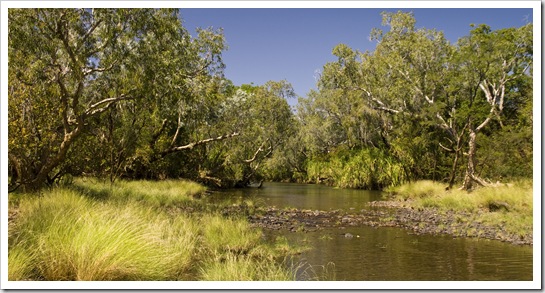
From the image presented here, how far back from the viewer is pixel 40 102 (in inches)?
502

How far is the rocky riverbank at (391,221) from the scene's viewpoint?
13.5m

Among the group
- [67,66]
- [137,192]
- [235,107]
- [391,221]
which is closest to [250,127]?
[235,107]

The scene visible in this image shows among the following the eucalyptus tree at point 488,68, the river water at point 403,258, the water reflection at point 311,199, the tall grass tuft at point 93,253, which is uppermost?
the eucalyptus tree at point 488,68

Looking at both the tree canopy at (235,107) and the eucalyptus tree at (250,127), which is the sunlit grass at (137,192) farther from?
the eucalyptus tree at (250,127)

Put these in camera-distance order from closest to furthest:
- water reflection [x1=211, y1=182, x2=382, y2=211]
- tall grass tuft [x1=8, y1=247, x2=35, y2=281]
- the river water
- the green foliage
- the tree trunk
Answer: tall grass tuft [x1=8, y1=247, x2=35, y2=281] → the river water → water reflection [x1=211, y1=182, x2=382, y2=211] → the tree trunk → the green foliage

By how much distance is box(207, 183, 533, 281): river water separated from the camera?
8.62 m

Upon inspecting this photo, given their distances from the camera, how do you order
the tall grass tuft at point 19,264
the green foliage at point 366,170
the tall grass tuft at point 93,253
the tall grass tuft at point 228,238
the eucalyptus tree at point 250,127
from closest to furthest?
the tall grass tuft at point 19,264, the tall grass tuft at point 93,253, the tall grass tuft at point 228,238, the eucalyptus tree at point 250,127, the green foliage at point 366,170

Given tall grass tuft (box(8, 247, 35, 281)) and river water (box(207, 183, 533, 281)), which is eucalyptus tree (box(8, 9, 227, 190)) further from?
river water (box(207, 183, 533, 281))

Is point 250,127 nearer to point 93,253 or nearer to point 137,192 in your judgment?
point 137,192

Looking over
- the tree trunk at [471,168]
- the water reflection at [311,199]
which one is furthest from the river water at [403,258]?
the tree trunk at [471,168]

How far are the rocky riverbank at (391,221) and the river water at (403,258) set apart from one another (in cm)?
87

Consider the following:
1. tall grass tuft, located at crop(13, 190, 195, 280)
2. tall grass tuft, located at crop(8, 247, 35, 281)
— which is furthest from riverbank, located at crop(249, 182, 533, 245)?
tall grass tuft, located at crop(8, 247, 35, 281)

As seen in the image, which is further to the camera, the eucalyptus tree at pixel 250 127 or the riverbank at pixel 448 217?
the eucalyptus tree at pixel 250 127

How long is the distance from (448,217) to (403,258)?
27.9 ft
